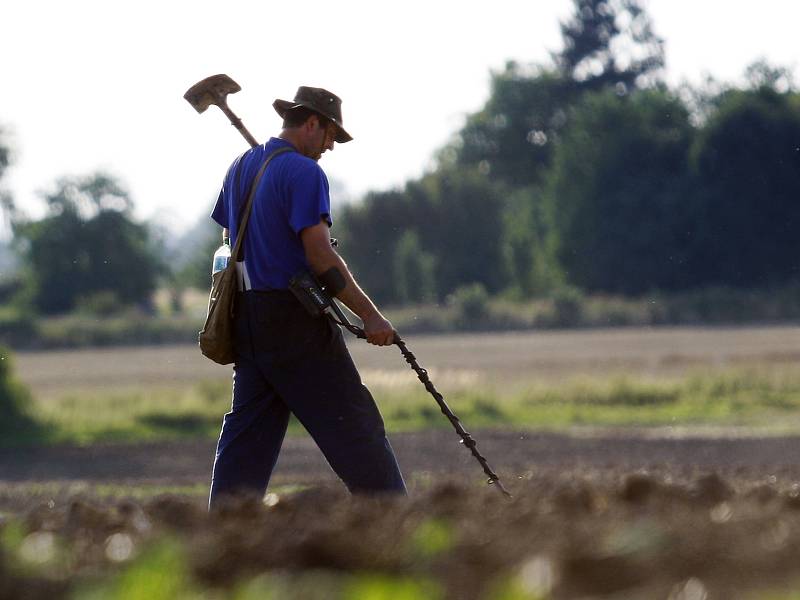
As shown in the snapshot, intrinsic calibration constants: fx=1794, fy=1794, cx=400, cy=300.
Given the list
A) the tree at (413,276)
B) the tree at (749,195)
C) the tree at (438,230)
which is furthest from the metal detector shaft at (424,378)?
the tree at (438,230)

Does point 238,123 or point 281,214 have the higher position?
point 238,123

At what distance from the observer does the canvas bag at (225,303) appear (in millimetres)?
6711

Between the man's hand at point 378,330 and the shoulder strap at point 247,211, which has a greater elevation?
the shoulder strap at point 247,211

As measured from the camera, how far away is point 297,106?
6898mm

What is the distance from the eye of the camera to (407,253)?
63875 millimetres

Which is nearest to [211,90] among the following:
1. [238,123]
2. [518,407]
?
[238,123]

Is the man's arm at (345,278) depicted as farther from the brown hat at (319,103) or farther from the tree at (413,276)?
the tree at (413,276)

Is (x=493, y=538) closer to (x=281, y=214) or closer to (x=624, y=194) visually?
(x=281, y=214)

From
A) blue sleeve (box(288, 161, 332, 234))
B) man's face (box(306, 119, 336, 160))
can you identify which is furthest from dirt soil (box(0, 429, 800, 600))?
man's face (box(306, 119, 336, 160))

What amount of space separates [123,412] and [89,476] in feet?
22.3

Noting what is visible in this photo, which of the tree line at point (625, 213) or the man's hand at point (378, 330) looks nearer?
the man's hand at point (378, 330)

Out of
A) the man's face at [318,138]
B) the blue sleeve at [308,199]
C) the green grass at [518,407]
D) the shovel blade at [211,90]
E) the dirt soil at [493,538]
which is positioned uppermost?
the shovel blade at [211,90]

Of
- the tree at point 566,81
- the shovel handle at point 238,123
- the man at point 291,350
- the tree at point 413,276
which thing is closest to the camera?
the man at point 291,350

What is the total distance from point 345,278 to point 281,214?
37cm
